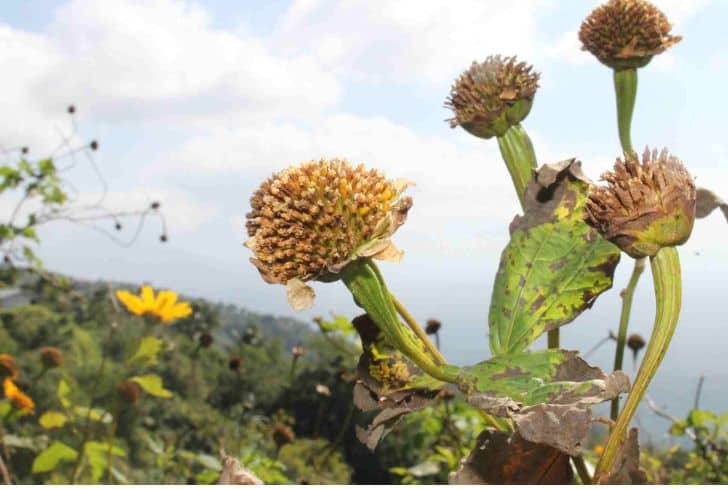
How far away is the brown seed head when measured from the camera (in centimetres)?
32

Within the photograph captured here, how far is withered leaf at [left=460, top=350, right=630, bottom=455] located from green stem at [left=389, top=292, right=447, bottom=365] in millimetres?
42

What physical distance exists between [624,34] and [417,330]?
0.33 metres

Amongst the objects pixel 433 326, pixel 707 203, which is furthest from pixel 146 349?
pixel 707 203

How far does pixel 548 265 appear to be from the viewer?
0.35m

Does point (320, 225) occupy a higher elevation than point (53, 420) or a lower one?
higher

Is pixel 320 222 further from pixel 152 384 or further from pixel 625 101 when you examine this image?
pixel 152 384

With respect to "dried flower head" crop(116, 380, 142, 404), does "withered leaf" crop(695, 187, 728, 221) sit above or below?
above

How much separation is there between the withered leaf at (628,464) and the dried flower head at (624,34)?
0.32m

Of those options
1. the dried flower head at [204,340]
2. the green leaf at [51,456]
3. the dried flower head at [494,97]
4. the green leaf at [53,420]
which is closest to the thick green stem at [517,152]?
the dried flower head at [494,97]

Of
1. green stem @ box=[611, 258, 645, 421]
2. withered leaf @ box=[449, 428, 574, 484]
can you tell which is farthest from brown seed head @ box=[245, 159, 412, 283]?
green stem @ box=[611, 258, 645, 421]

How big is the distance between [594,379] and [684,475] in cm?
145

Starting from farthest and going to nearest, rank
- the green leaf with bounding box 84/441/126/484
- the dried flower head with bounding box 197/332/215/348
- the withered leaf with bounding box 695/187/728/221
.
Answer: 1. the dried flower head with bounding box 197/332/215/348
2. the green leaf with bounding box 84/441/126/484
3. the withered leaf with bounding box 695/187/728/221

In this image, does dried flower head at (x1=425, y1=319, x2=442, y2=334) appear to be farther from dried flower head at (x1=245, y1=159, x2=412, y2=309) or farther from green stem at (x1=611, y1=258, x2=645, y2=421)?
dried flower head at (x1=245, y1=159, x2=412, y2=309)

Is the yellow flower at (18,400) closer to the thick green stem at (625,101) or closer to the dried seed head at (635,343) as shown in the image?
the dried seed head at (635,343)
